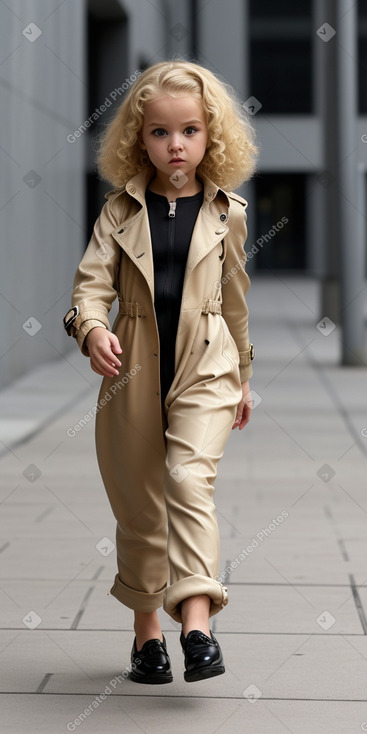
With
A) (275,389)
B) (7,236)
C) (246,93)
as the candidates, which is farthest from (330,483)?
(246,93)

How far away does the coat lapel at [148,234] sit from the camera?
365 centimetres

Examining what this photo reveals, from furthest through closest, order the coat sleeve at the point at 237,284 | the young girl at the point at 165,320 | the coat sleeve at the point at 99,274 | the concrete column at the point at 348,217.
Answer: the concrete column at the point at 348,217 < the coat sleeve at the point at 237,284 < the coat sleeve at the point at 99,274 < the young girl at the point at 165,320

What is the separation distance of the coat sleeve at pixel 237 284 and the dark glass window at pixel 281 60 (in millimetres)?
35778

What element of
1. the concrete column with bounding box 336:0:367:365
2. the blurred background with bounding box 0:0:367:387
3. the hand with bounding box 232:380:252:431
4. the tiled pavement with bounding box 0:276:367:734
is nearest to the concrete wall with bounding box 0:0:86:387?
the blurred background with bounding box 0:0:367:387

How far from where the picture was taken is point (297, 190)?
40.5 m

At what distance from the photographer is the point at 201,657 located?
3312 mm

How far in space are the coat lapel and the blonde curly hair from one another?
0.31 ft

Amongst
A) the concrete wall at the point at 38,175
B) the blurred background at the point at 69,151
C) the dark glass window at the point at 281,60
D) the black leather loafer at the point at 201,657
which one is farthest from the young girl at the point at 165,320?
the dark glass window at the point at 281,60

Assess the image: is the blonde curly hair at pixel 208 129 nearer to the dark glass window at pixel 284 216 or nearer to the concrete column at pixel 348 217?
the concrete column at pixel 348 217

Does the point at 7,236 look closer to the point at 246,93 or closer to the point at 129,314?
the point at 129,314

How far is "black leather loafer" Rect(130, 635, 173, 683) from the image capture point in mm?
3803

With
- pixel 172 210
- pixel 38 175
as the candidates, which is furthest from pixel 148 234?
pixel 38 175

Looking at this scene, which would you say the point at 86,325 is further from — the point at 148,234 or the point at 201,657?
the point at 201,657

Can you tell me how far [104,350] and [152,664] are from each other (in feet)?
3.25
